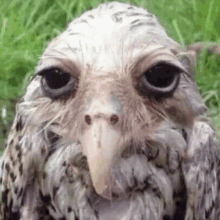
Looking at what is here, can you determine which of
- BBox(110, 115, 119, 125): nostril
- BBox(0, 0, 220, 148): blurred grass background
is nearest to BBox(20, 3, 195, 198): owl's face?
BBox(110, 115, 119, 125): nostril

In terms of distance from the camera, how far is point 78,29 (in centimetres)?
229

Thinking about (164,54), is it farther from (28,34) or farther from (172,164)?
(28,34)

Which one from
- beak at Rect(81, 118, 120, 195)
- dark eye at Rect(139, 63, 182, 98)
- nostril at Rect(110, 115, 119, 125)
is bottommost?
beak at Rect(81, 118, 120, 195)

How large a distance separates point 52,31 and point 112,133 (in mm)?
3176

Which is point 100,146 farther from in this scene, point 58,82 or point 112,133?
point 58,82

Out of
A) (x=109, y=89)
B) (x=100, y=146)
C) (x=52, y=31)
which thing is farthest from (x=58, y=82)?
(x=52, y=31)

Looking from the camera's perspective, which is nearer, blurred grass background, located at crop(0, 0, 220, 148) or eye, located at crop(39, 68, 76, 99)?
eye, located at crop(39, 68, 76, 99)

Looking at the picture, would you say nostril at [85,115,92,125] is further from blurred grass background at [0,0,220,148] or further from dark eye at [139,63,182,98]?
blurred grass background at [0,0,220,148]

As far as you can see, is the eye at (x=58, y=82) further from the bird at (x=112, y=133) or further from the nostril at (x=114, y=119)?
the nostril at (x=114, y=119)

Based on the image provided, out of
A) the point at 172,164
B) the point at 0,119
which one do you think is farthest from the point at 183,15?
the point at 172,164

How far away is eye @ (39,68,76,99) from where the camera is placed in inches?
82.7

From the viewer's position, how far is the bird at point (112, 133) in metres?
2.02

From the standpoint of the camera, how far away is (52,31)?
4.93 m

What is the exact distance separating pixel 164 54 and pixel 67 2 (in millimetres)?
3230
